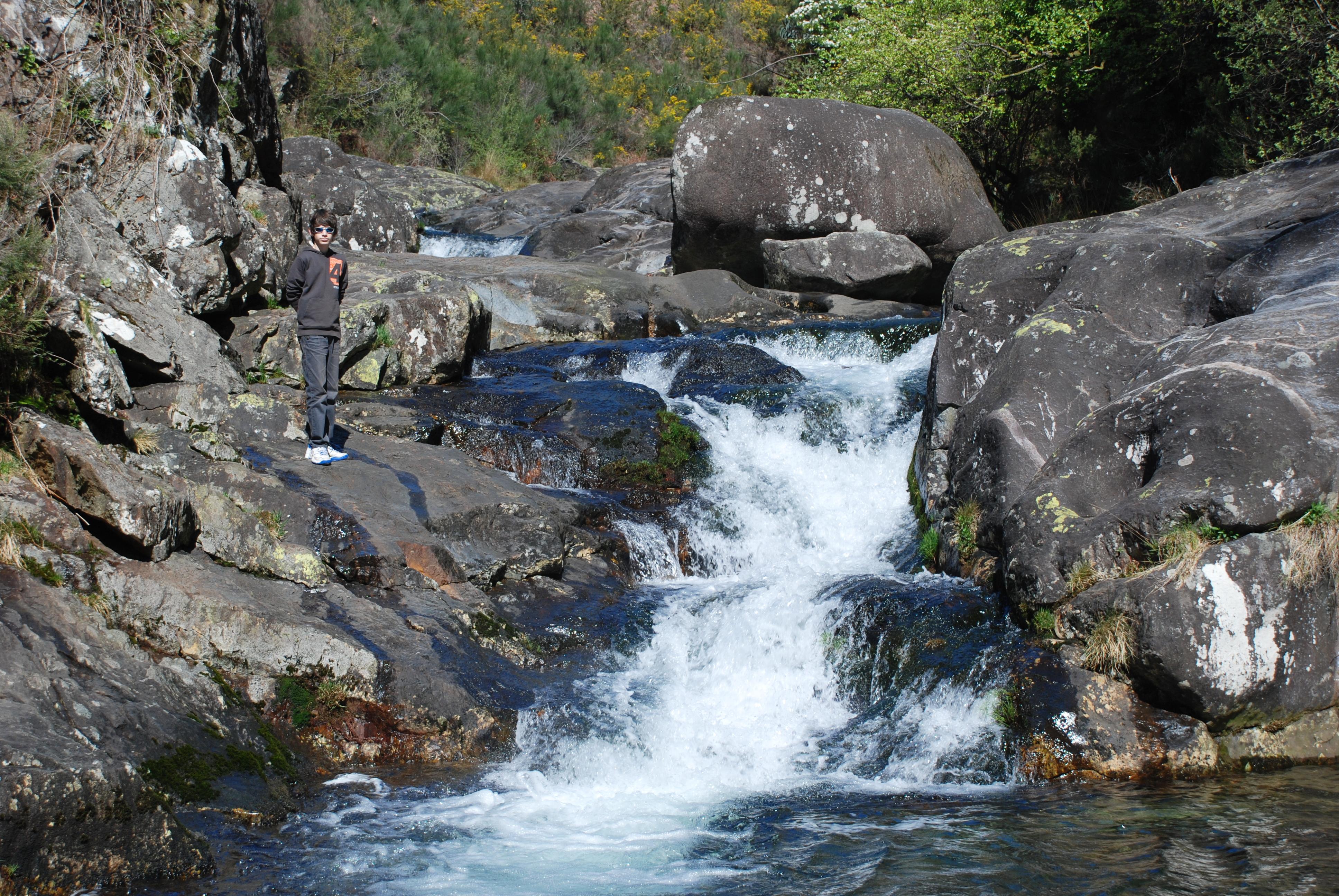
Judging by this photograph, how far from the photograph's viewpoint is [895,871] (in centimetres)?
375

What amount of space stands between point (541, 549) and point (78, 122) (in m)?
5.17

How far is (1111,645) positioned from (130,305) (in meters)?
6.73

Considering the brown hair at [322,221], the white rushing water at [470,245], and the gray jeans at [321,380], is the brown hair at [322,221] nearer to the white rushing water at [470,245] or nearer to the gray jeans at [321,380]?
the gray jeans at [321,380]

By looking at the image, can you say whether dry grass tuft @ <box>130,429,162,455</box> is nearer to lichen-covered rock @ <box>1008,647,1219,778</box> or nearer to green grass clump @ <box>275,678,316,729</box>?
green grass clump @ <box>275,678,316,729</box>

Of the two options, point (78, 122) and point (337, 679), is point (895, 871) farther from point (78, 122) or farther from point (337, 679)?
point (78, 122)

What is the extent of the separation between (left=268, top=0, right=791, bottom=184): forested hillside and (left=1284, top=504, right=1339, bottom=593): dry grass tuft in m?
20.7

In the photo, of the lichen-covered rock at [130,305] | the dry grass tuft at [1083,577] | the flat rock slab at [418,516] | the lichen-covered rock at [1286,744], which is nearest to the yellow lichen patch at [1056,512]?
the dry grass tuft at [1083,577]

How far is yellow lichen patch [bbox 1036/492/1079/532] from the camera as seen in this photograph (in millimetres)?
5480

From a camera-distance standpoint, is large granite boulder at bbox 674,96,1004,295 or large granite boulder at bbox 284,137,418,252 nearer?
large granite boulder at bbox 674,96,1004,295

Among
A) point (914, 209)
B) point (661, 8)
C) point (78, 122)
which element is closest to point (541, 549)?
point (78, 122)

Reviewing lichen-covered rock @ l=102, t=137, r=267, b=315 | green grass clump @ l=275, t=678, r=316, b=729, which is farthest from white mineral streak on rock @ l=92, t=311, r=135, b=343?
green grass clump @ l=275, t=678, r=316, b=729

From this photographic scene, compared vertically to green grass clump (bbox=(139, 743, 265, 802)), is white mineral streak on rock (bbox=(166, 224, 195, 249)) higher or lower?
higher

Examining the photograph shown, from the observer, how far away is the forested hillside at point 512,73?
22.0 metres

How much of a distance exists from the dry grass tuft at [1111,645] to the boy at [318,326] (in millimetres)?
5089
